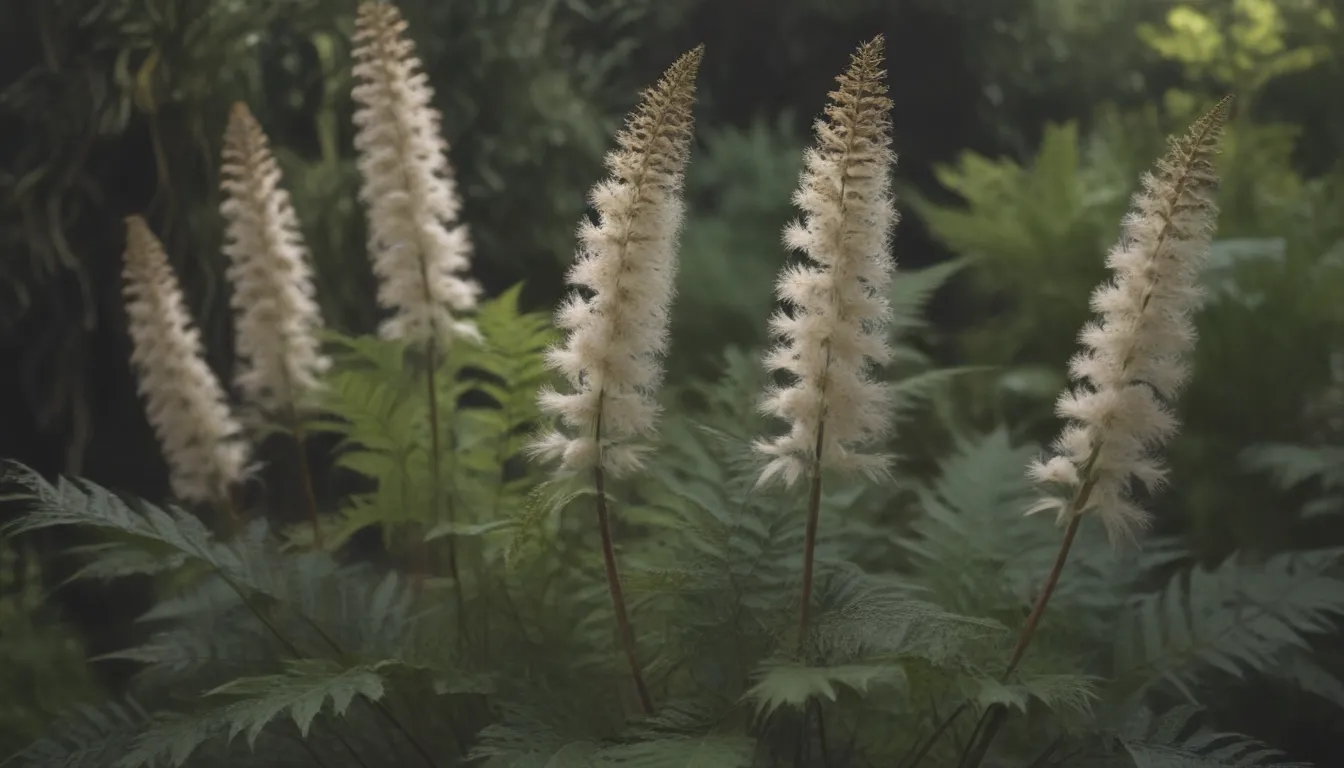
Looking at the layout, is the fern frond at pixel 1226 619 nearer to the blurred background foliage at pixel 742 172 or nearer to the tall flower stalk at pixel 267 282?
the blurred background foliage at pixel 742 172

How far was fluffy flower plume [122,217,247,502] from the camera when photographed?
1312 mm

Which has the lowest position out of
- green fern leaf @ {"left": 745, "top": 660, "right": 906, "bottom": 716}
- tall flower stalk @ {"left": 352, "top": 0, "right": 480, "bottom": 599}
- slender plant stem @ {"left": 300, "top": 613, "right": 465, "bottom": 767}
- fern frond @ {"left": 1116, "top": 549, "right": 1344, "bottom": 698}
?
slender plant stem @ {"left": 300, "top": 613, "right": 465, "bottom": 767}

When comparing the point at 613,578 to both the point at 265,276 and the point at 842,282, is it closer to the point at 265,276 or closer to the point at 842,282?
the point at 842,282

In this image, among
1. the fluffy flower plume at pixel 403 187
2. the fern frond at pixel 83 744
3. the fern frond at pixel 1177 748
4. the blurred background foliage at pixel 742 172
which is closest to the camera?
the fern frond at pixel 1177 748

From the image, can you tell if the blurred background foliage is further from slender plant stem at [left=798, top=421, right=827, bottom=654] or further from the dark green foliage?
slender plant stem at [left=798, top=421, right=827, bottom=654]

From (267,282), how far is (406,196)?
244mm

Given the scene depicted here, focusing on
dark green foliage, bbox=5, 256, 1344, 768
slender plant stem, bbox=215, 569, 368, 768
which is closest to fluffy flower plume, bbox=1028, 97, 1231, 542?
dark green foliage, bbox=5, 256, 1344, 768

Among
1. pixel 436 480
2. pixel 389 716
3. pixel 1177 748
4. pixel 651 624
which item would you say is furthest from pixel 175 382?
pixel 1177 748

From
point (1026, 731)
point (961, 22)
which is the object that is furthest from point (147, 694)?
point (961, 22)

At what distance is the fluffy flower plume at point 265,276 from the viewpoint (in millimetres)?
1298

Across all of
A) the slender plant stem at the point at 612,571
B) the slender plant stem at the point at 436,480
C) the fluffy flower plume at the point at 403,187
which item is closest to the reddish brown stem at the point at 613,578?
the slender plant stem at the point at 612,571

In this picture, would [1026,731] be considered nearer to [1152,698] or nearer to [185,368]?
[1152,698]

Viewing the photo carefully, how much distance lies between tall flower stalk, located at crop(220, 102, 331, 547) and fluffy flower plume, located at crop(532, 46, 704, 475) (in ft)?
1.69

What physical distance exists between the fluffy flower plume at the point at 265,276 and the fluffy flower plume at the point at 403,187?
0.13 metres
